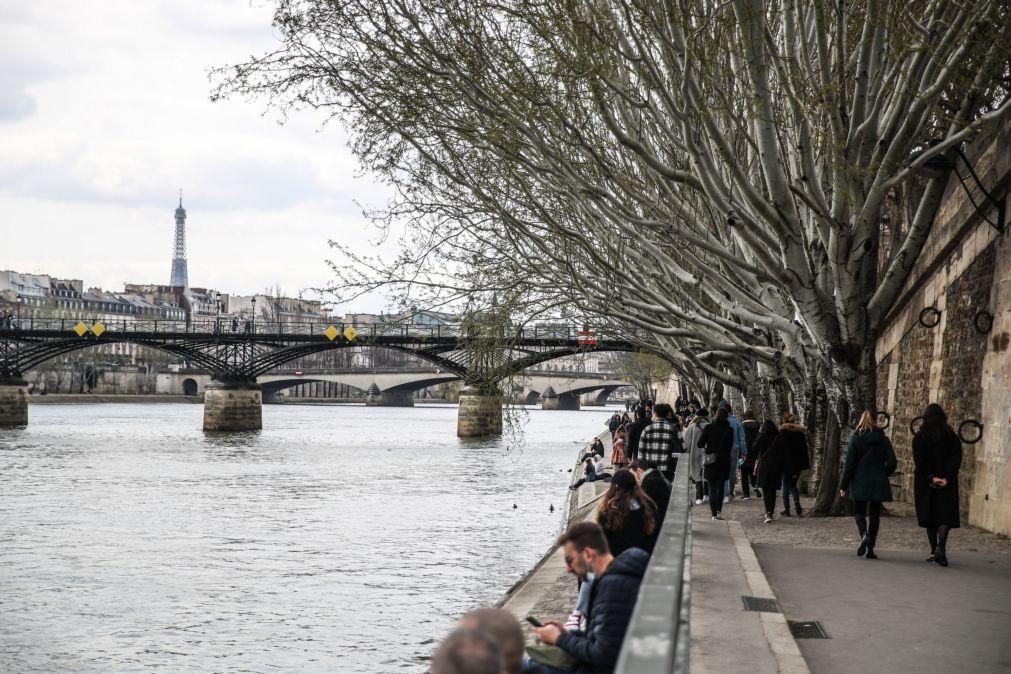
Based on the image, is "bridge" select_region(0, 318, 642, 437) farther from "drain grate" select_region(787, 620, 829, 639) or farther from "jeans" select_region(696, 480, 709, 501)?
"drain grate" select_region(787, 620, 829, 639)

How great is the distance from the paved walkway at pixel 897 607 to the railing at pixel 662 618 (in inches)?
119

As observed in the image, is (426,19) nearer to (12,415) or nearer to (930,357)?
(930,357)

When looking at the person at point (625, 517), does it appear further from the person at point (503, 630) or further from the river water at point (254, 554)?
the river water at point (254, 554)

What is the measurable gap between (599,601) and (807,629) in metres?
3.60

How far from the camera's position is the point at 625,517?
24.3 feet

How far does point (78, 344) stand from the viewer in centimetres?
7731

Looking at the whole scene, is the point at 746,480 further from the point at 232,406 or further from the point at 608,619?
the point at 232,406

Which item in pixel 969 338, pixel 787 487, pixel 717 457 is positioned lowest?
pixel 787 487

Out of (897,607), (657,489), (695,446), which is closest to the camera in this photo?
(897,607)

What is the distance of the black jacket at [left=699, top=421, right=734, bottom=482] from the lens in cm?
1544

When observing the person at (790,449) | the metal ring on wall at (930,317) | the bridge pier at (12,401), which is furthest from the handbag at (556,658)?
the bridge pier at (12,401)

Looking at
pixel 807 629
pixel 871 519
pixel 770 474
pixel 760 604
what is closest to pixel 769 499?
pixel 770 474

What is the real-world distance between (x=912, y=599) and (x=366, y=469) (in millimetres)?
35451

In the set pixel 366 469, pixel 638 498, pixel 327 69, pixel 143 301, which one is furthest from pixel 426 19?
pixel 143 301
